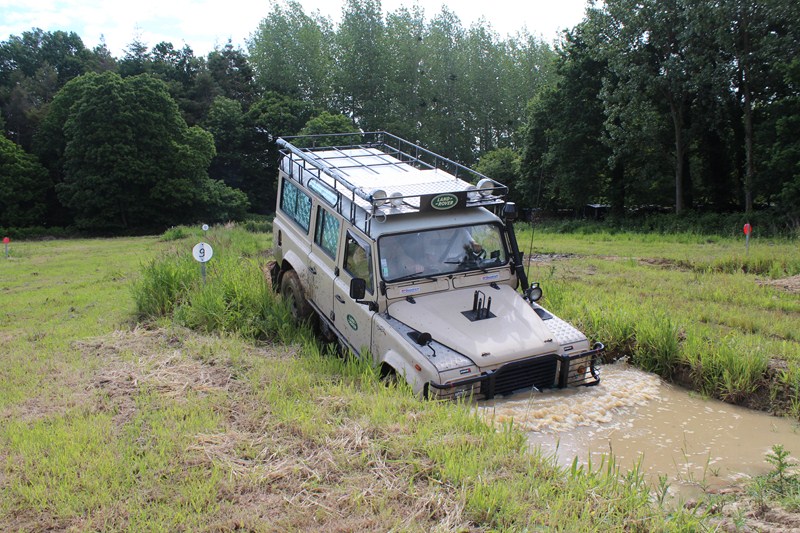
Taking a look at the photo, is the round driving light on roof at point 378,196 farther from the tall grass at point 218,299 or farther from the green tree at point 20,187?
the green tree at point 20,187

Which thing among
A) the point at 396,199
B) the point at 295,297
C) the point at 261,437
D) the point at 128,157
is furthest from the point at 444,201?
the point at 128,157

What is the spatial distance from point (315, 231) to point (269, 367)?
2.92 meters

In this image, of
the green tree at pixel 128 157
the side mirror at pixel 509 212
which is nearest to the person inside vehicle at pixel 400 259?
the side mirror at pixel 509 212

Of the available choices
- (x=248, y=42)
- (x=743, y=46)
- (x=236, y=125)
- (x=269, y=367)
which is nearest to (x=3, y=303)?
(x=269, y=367)

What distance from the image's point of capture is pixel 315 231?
9.44 m

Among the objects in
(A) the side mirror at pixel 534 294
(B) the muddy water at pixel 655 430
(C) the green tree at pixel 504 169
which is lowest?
(B) the muddy water at pixel 655 430

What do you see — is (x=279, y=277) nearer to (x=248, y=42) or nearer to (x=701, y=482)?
(x=701, y=482)

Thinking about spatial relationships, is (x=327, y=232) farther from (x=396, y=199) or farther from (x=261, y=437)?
(x=261, y=437)

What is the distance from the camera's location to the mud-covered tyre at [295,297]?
31.2 ft

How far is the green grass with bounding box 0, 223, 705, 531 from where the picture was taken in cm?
400

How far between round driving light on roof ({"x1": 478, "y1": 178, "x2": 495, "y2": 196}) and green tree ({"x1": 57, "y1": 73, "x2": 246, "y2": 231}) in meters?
41.9

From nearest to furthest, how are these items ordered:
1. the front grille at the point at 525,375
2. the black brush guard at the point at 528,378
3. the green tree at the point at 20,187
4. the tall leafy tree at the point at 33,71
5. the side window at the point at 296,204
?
the black brush guard at the point at 528,378
the front grille at the point at 525,375
the side window at the point at 296,204
the green tree at the point at 20,187
the tall leafy tree at the point at 33,71

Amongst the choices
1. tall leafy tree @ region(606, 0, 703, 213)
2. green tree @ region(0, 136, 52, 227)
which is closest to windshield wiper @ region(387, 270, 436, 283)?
tall leafy tree @ region(606, 0, 703, 213)

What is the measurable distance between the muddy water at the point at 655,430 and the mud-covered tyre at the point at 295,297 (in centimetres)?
375
